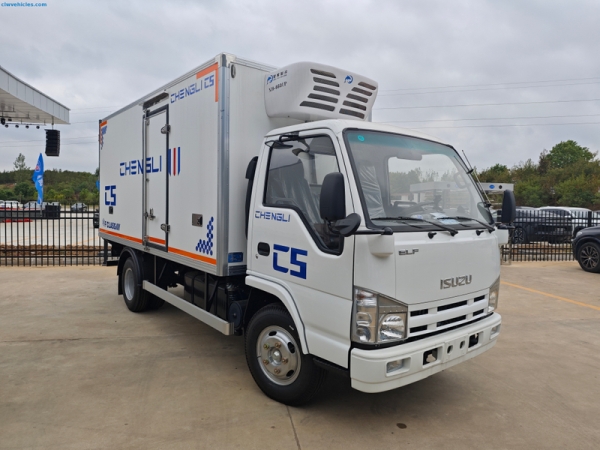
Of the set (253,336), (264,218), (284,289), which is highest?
(264,218)

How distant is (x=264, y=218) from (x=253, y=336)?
1092 mm

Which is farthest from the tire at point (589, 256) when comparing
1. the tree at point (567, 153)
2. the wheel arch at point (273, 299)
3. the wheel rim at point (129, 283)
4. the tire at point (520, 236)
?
the tree at point (567, 153)

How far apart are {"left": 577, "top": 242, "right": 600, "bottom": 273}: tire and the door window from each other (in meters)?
10.5

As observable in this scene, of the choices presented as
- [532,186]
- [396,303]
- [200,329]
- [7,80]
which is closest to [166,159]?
[200,329]

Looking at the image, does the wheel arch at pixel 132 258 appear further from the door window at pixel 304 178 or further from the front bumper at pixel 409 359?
the front bumper at pixel 409 359

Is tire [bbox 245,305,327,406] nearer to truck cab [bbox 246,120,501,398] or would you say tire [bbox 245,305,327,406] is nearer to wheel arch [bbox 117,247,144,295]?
truck cab [bbox 246,120,501,398]

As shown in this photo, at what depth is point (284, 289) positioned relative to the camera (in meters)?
3.60

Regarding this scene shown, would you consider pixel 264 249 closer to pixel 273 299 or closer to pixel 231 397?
pixel 273 299

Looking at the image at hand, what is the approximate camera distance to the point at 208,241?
4316 mm

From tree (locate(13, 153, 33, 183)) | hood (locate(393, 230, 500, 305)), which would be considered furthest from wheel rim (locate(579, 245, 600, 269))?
tree (locate(13, 153, 33, 183))

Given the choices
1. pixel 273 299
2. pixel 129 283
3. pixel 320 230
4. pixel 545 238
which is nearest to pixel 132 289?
pixel 129 283

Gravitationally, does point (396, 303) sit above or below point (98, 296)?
above

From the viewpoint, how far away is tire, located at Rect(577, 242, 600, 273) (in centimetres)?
1097

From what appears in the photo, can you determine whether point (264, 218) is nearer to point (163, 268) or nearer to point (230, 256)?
point (230, 256)
